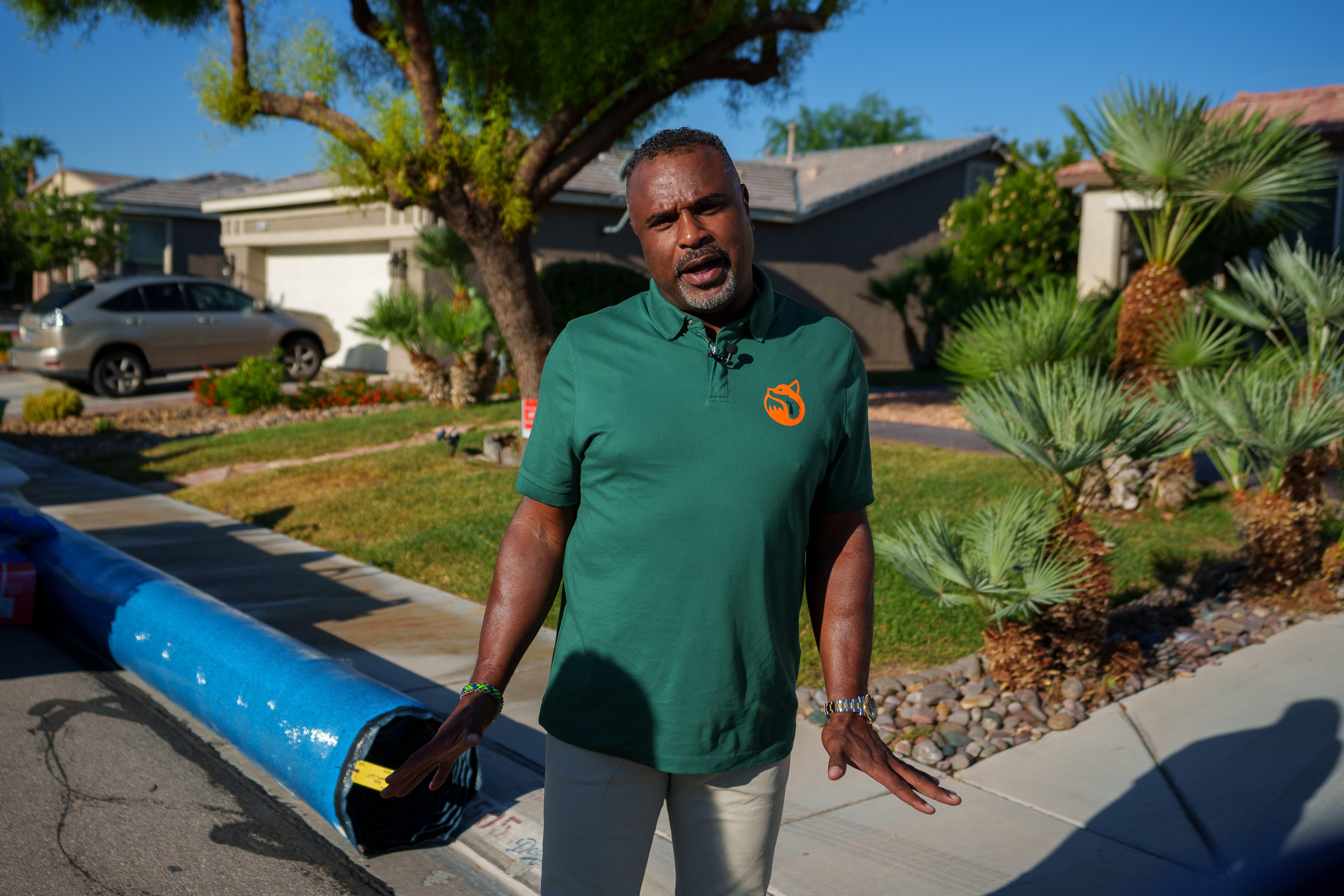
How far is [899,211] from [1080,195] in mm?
5500

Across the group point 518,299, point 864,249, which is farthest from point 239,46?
point 864,249

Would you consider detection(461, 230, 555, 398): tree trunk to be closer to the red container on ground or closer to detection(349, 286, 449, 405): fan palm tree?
detection(349, 286, 449, 405): fan palm tree

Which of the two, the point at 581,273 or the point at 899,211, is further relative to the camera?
Answer: the point at 899,211

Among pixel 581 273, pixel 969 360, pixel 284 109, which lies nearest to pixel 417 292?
pixel 581 273

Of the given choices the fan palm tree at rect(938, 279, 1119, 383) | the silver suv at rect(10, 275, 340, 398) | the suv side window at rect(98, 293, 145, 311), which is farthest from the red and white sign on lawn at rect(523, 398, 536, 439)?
the suv side window at rect(98, 293, 145, 311)

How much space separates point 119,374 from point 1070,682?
16032mm

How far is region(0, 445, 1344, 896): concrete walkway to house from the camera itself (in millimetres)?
3270

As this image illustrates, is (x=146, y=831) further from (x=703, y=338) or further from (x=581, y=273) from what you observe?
(x=581, y=273)

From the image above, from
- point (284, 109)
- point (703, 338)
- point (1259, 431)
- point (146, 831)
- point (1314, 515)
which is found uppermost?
point (284, 109)

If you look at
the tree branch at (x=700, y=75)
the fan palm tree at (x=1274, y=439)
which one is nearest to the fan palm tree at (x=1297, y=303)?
the fan palm tree at (x=1274, y=439)

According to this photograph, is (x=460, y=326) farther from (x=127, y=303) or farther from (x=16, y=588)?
(x=16, y=588)

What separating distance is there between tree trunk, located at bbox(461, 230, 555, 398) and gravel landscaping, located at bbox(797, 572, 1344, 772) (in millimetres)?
5897

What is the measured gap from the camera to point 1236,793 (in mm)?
3736

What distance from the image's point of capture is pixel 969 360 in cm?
613
